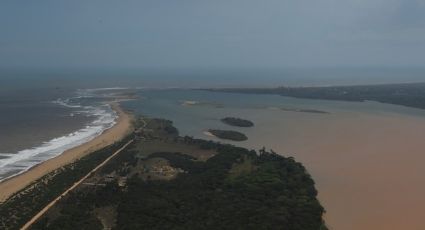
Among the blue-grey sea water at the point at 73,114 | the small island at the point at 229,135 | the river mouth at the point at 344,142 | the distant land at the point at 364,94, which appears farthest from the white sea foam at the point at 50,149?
the distant land at the point at 364,94

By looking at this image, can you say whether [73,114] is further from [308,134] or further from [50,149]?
[308,134]

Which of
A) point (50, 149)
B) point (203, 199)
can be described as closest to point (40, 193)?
point (203, 199)

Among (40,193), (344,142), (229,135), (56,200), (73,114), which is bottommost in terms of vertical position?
(56,200)

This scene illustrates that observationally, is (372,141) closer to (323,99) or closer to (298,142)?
(298,142)

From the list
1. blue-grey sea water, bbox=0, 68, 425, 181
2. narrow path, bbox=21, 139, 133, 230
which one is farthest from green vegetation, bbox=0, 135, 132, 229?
blue-grey sea water, bbox=0, 68, 425, 181

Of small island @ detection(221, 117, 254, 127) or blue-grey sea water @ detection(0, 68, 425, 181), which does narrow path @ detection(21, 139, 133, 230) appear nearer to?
blue-grey sea water @ detection(0, 68, 425, 181)

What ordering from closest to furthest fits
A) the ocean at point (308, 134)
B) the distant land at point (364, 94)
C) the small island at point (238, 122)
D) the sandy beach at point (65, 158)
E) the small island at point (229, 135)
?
the ocean at point (308, 134)
the sandy beach at point (65, 158)
the small island at point (229, 135)
the small island at point (238, 122)
the distant land at point (364, 94)

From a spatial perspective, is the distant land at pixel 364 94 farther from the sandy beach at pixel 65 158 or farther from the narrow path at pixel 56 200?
the narrow path at pixel 56 200
